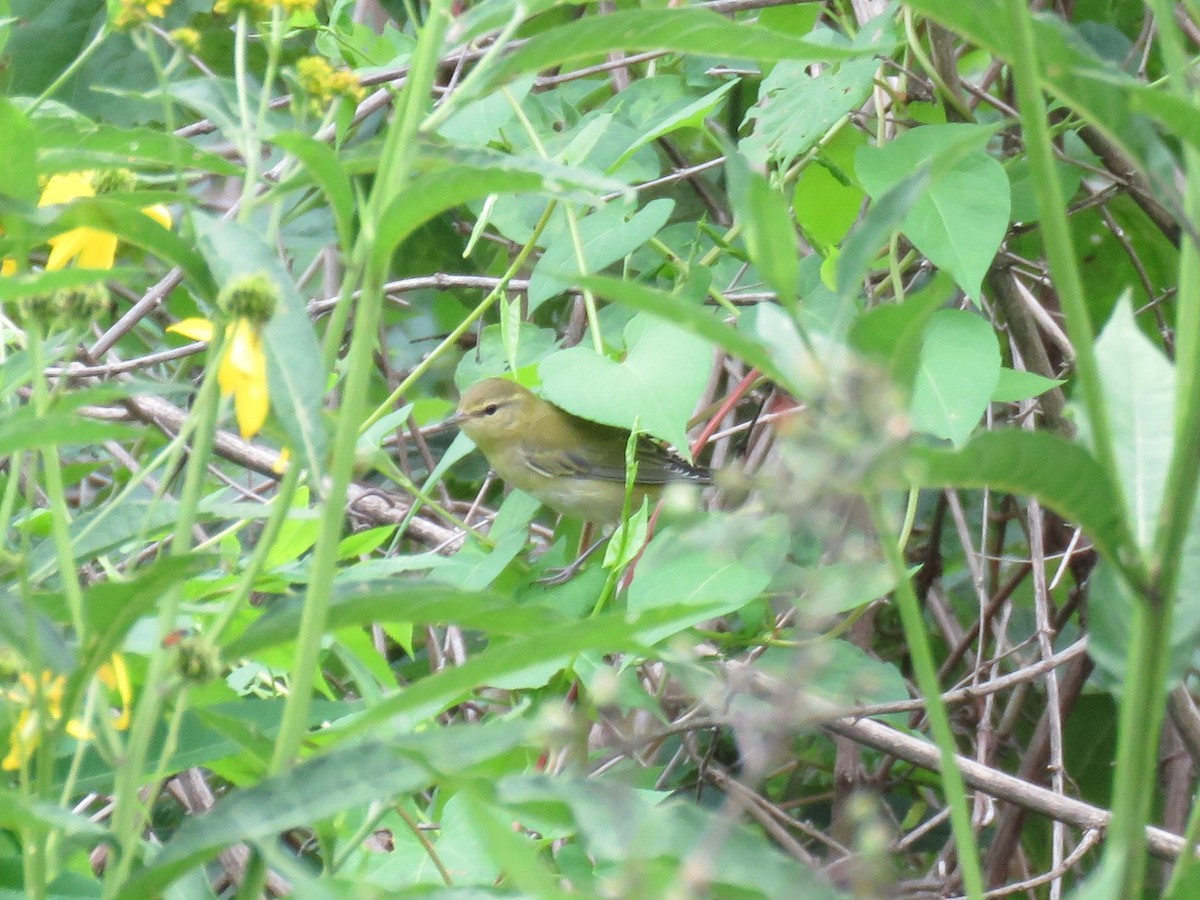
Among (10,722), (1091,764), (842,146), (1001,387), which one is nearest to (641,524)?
(1001,387)

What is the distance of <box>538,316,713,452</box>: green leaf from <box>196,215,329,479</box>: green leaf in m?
1.09

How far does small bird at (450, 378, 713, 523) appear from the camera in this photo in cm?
368

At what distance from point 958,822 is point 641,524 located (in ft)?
4.32

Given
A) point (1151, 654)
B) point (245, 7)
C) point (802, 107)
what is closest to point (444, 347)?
point (802, 107)

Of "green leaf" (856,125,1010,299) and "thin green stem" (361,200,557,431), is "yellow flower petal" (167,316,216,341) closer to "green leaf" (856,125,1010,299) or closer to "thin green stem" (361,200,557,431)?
"thin green stem" (361,200,557,431)

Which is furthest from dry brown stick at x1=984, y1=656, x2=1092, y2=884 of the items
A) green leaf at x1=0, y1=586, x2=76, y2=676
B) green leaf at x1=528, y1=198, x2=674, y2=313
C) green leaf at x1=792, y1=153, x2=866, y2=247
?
green leaf at x1=0, y1=586, x2=76, y2=676

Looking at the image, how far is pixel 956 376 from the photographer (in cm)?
195

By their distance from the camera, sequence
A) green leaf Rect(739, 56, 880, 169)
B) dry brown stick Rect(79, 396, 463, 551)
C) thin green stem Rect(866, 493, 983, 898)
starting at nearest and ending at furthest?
thin green stem Rect(866, 493, 983, 898), green leaf Rect(739, 56, 880, 169), dry brown stick Rect(79, 396, 463, 551)

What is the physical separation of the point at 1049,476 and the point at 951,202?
1.39 metres

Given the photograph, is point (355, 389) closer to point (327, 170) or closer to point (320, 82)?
point (327, 170)

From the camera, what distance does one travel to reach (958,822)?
0.64 metres

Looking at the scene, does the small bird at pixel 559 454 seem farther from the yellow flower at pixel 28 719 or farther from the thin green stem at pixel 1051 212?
the thin green stem at pixel 1051 212

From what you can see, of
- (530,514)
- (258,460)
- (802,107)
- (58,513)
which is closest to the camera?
(58,513)

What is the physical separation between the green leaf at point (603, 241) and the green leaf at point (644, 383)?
6.8 inches
